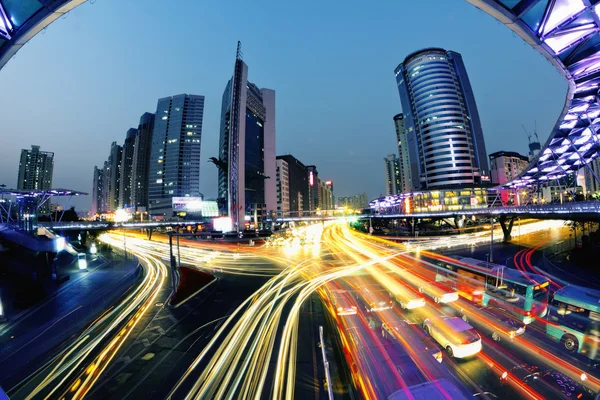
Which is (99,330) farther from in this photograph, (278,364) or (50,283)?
(50,283)

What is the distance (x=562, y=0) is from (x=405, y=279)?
1602 cm

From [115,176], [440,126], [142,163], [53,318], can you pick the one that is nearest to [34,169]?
[115,176]

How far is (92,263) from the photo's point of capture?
31516 mm

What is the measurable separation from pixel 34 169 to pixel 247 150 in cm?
15636

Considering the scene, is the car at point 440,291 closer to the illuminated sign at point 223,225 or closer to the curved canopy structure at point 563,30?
the curved canopy structure at point 563,30

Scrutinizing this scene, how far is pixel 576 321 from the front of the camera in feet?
31.9

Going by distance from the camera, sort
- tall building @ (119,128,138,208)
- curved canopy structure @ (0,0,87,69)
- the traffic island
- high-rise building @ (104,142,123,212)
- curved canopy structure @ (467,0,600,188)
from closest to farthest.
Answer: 1. curved canopy structure @ (0,0,87,69)
2. curved canopy structure @ (467,0,600,188)
3. the traffic island
4. tall building @ (119,128,138,208)
5. high-rise building @ (104,142,123,212)

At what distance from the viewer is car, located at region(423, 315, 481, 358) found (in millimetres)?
9039

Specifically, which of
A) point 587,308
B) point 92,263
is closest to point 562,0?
point 587,308

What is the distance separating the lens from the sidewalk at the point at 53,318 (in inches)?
411

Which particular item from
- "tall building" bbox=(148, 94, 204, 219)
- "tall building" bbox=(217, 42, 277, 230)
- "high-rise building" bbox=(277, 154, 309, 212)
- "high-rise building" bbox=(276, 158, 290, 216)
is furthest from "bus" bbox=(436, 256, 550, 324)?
"high-rise building" bbox=(277, 154, 309, 212)

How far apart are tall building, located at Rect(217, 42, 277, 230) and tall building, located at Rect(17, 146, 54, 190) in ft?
449

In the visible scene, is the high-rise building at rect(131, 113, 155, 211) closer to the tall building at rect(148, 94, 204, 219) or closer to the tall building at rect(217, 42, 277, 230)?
the tall building at rect(148, 94, 204, 219)

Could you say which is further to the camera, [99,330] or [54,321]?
[54,321]
